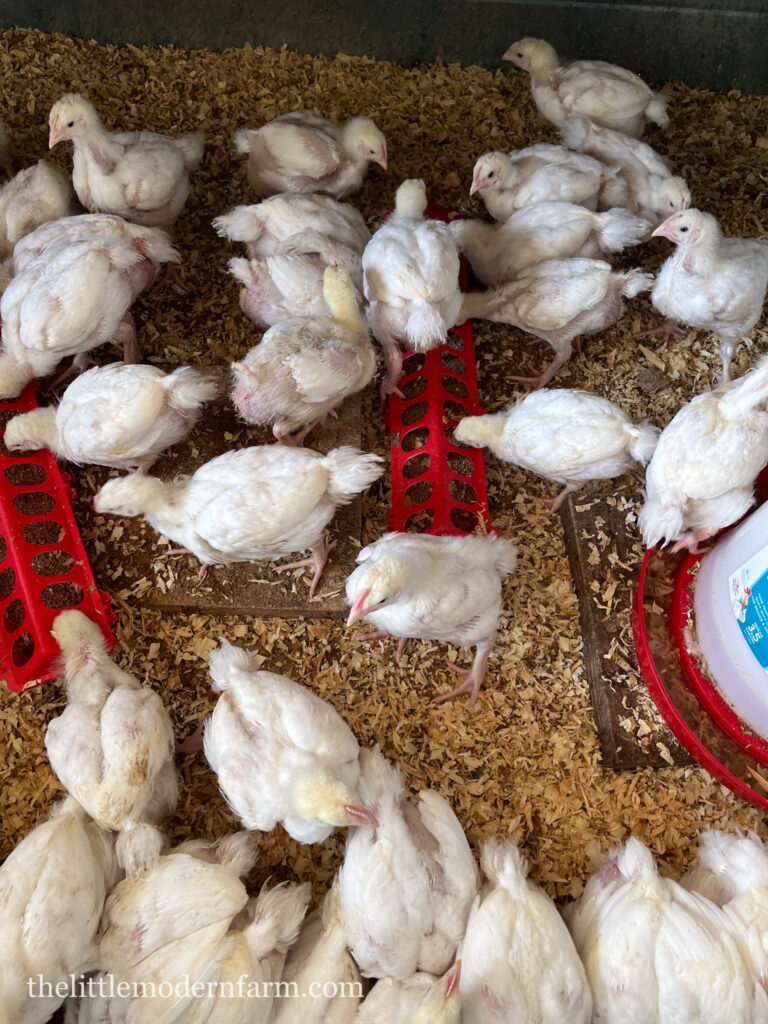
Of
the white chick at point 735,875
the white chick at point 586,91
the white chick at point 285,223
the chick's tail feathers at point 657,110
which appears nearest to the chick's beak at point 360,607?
the white chick at point 735,875

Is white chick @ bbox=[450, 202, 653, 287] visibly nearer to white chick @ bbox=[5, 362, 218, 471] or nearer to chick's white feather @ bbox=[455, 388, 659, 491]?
chick's white feather @ bbox=[455, 388, 659, 491]

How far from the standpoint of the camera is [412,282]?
7.78ft

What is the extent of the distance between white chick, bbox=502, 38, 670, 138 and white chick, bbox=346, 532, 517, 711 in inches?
70.8

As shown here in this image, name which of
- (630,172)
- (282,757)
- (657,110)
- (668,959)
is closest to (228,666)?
(282,757)

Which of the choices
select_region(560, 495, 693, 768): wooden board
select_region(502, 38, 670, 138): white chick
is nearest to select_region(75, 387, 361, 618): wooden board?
select_region(560, 495, 693, 768): wooden board

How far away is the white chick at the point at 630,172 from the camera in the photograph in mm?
2854

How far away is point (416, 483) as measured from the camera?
263 centimetres

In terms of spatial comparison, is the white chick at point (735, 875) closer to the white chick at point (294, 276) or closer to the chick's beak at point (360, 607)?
the chick's beak at point (360, 607)

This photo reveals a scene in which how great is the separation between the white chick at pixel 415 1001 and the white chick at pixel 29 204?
2.54 meters

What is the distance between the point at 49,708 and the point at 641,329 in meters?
2.41

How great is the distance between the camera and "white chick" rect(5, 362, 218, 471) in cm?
225

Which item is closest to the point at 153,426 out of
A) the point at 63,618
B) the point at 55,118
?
the point at 63,618

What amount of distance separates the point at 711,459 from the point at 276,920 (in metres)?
1.63

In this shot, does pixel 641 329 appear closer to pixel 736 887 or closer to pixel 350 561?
pixel 350 561
